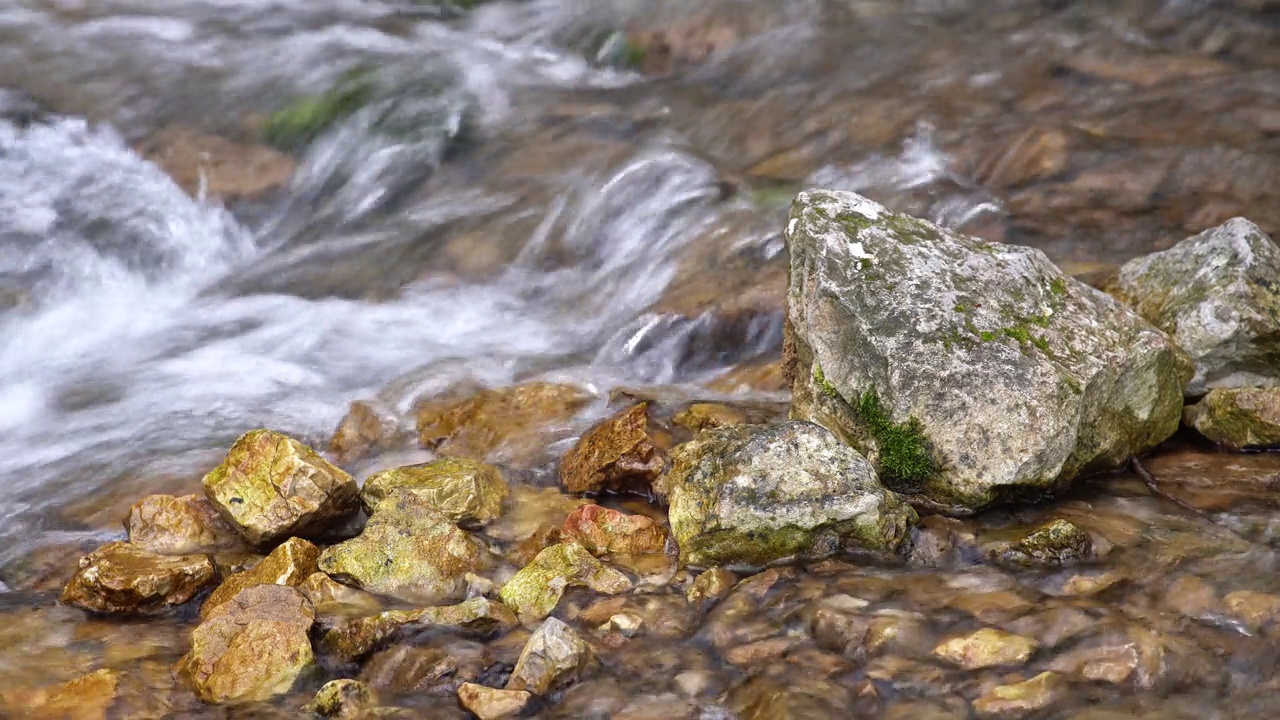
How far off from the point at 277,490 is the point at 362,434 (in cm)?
139

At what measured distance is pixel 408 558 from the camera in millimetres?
4605

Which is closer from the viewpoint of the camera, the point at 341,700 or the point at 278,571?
the point at 341,700

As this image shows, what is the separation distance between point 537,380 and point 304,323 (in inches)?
92.2

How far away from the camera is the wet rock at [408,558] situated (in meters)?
4.50

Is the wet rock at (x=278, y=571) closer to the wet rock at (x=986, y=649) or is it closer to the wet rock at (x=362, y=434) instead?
the wet rock at (x=362, y=434)

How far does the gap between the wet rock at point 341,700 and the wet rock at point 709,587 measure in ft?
4.12

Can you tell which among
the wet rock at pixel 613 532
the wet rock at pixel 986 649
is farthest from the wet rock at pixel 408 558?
the wet rock at pixel 986 649

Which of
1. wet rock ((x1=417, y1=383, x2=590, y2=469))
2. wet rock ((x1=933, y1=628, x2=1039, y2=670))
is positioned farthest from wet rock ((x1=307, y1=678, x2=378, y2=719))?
wet rock ((x1=417, y1=383, x2=590, y2=469))

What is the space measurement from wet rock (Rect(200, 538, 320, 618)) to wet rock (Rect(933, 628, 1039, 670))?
267 centimetres

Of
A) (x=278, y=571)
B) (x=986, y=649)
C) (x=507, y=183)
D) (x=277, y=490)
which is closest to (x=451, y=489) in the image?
(x=277, y=490)

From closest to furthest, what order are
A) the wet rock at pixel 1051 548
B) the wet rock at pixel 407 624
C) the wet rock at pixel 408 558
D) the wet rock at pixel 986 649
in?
1. the wet rock at pixel 986 649
2. the wet rock at pixel 407 624
3. the wet rock at pixel 1051 548
4. the wet rock at pixel 408 558

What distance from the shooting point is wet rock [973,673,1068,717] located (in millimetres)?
3248

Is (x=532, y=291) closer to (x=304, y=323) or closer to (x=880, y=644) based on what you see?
(x=304, y=323)

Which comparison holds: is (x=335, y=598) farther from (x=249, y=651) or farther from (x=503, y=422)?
(x=503, y=422)
